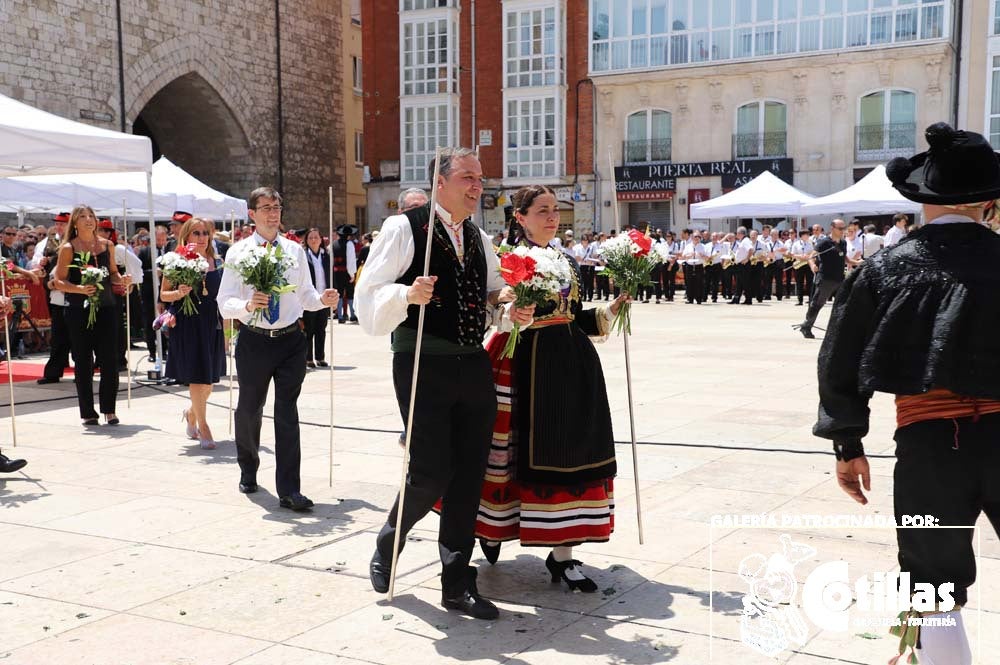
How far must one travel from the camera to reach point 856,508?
5906 millimetres

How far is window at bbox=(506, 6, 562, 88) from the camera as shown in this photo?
36.8 m

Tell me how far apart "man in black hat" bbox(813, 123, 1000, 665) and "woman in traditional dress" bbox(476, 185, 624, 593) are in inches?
63.9

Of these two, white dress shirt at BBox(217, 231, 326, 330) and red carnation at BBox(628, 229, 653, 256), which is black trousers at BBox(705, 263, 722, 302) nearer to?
white dress shirt at BBox(217, 231, 326, 330)

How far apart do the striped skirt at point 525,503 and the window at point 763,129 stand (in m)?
30.1

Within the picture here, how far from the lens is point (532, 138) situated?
1479 inches

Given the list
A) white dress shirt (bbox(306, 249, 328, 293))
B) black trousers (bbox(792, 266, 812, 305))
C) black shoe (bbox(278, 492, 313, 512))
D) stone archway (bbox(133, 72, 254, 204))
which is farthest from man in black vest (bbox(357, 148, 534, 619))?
stone archway (bbox(133, 72, 254, 204))

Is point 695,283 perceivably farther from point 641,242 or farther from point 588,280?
point 641,242

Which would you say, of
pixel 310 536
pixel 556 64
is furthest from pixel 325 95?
pixel 310 536

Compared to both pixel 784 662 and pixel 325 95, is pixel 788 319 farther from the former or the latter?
pixel 325 95

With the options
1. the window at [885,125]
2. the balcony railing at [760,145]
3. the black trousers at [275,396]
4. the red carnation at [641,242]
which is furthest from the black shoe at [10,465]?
the balcony railing at [760,145]

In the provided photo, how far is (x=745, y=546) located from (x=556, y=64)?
109 feet

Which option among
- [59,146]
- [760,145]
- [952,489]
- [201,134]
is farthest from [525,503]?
[201,134]

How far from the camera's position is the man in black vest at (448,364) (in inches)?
171

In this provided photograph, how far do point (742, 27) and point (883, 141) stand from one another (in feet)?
18.5
